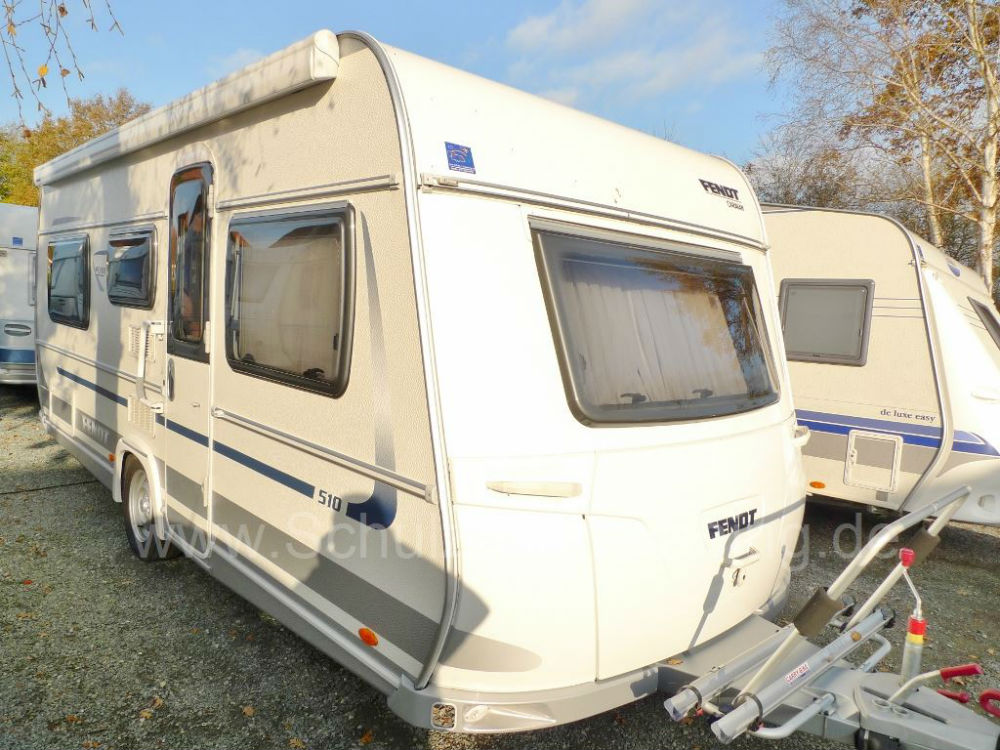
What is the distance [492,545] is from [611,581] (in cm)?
47

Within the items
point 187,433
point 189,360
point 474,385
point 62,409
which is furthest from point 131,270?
point 474,385

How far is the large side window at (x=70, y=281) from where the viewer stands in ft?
17.1

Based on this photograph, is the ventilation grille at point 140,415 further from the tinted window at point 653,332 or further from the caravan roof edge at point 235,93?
the tinted window at point 653,332

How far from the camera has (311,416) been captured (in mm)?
2801

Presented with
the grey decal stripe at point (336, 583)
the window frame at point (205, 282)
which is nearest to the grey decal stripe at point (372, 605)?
the grey decal stripe at point (336, 583)

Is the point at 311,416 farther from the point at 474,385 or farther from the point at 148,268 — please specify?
the point at 148,268

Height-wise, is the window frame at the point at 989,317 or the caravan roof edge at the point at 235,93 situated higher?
the caravan roof edge at the point at 235,93

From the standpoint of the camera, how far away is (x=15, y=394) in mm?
10953

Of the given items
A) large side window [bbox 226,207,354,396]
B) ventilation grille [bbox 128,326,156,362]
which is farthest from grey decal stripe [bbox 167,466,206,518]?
large side window [bbox 226,207,354,396]

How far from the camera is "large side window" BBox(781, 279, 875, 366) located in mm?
5523

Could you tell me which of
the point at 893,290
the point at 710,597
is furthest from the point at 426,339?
the point at 893,290

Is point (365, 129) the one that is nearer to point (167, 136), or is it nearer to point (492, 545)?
point (492, 545)

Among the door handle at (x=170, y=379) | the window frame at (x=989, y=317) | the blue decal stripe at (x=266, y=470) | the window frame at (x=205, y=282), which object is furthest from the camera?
the window frame at (x=989, y=317)

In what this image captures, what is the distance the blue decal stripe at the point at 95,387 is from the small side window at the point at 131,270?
636 mm
